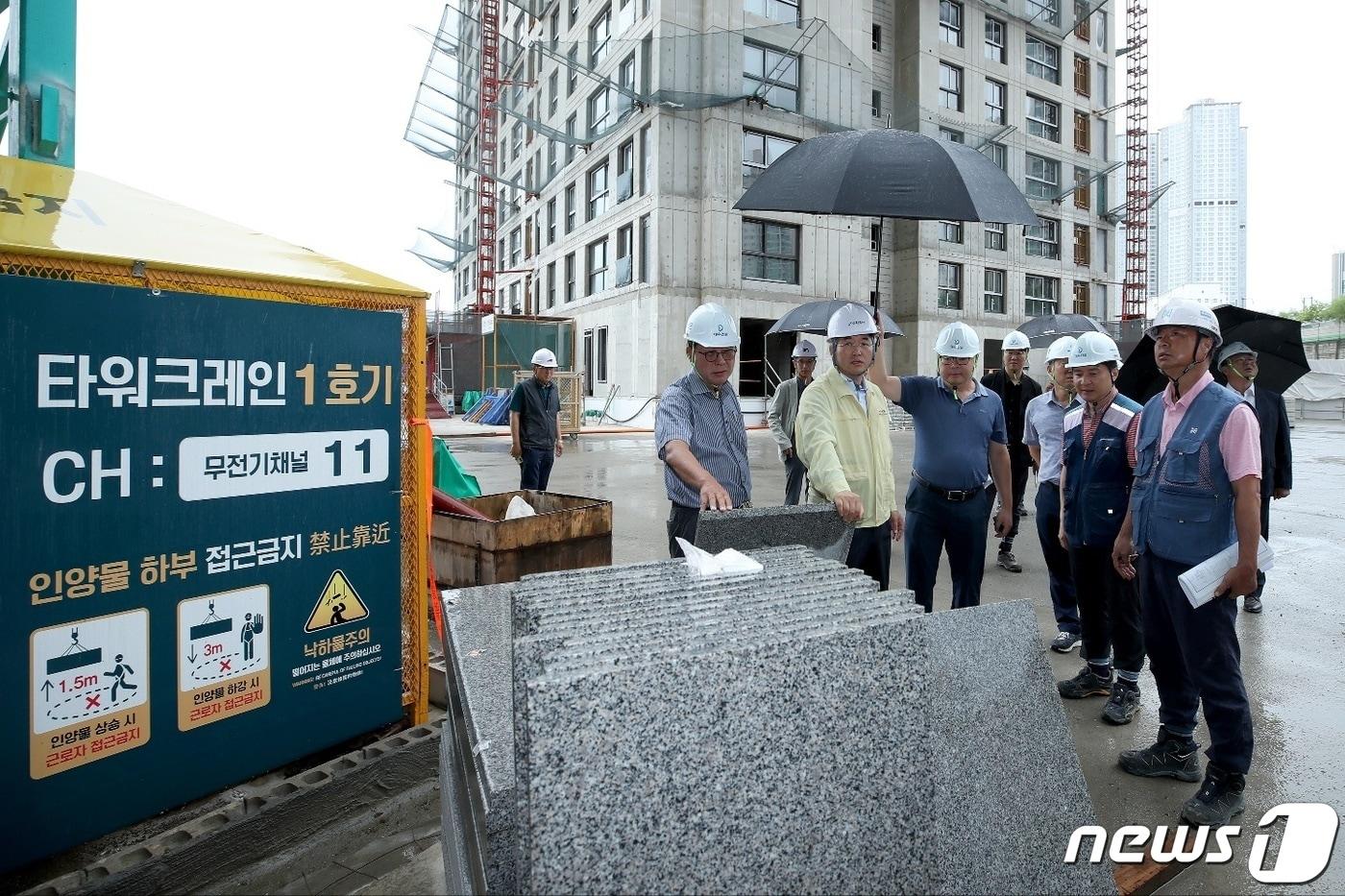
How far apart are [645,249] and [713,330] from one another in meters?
22.9

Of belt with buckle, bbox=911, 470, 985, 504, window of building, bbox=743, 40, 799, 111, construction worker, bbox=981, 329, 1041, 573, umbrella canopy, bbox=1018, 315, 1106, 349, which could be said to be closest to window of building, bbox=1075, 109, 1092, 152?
window of building, bbox=743, 40, 799, 111

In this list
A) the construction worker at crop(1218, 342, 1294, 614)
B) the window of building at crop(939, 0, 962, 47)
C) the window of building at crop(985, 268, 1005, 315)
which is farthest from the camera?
the window of building at crop(985, 268, 1005, 315)

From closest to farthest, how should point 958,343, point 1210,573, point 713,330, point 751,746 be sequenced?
point 751,746 < point 1210,573 < point 713,330 < point 958,343

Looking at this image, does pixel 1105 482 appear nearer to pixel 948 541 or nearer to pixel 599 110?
pixel 948 541

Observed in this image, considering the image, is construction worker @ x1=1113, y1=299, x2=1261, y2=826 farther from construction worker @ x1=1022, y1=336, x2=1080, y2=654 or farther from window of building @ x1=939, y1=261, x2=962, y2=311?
window of building @ x1=939, y1=261, x2=962, y2=311

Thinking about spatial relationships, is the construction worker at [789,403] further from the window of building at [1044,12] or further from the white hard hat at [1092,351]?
the window of building at [1044,12]

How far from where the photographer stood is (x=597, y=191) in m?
29.1

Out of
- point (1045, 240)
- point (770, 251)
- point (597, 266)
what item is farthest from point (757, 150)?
point (1045, 240)

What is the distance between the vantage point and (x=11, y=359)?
2.34 metres

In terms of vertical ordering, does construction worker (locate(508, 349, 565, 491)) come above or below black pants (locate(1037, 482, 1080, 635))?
above

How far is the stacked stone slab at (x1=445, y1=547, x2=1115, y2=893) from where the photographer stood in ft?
4.49

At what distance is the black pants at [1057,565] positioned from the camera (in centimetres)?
506

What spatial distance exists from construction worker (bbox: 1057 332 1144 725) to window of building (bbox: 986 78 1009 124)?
32.7 m

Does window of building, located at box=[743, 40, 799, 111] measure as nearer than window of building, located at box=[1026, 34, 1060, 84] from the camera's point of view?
Yes
